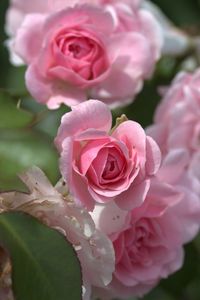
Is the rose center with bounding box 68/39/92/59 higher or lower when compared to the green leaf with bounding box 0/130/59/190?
lower

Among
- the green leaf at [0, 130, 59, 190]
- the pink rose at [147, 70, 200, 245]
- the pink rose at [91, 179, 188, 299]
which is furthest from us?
the pink rose at [147, 70, 200, 245]

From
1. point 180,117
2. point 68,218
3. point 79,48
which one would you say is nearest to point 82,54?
point 79,48

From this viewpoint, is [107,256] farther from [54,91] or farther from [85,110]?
[54,91]

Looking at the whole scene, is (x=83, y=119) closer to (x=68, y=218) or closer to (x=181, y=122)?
(x=68, y=218)

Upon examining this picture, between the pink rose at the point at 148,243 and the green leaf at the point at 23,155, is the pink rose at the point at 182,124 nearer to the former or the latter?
the pink rose at the point at 148,243

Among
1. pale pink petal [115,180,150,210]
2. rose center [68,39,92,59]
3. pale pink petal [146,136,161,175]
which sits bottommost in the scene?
rose center [68,39,92,59]

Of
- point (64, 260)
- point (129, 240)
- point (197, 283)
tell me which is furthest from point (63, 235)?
point (197, 283)

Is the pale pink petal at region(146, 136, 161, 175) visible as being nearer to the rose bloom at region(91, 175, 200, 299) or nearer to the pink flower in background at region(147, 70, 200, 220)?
the rose bloom at region(91, 175, 200, 299)

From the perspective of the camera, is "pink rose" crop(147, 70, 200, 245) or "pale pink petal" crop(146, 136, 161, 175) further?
"pink rose" crop(147, 70, 200, 245)

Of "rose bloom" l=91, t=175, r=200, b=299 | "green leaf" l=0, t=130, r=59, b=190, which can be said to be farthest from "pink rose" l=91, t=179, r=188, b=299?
"green leaf" l=0, t=130, r=59, b=190
